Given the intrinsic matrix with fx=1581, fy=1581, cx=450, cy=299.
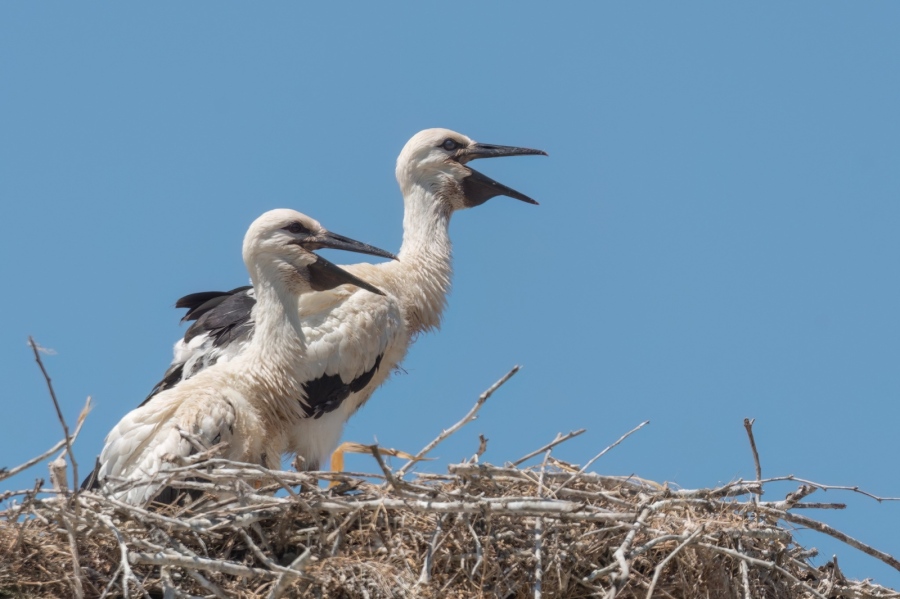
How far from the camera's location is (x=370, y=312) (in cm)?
791

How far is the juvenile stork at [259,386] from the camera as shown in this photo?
6.59 m

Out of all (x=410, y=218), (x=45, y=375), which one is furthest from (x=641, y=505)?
(x=410, y=218)

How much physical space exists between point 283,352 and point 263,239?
60 cm

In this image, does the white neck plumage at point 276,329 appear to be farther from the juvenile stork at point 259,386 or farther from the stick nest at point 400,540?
the stick nest at point 400,540

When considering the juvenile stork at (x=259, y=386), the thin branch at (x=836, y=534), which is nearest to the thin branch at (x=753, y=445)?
the thin branch at (x=836, y=534)

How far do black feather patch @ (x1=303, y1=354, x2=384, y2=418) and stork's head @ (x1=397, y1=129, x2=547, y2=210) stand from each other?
1318mm

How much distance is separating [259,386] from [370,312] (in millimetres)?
959

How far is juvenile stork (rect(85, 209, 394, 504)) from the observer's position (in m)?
6.59

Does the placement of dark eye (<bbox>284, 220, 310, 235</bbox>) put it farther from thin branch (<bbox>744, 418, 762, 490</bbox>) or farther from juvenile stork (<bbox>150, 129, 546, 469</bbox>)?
thin branch (<bbox>744, 418, 762, 490</bbox>)

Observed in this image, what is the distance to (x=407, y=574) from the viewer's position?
18.2 ft

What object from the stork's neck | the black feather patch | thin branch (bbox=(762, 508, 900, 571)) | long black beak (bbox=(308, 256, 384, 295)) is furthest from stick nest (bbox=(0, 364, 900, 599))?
the stork's neck

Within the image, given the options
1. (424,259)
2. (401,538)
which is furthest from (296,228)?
(401,538)

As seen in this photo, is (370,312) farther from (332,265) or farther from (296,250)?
(296,250)

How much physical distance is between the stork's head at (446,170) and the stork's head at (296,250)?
1295 millimetres
